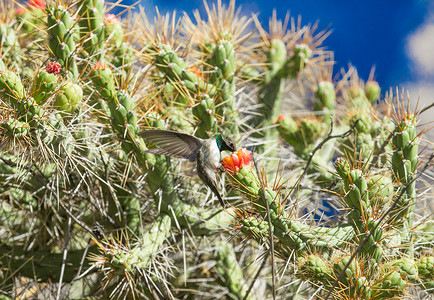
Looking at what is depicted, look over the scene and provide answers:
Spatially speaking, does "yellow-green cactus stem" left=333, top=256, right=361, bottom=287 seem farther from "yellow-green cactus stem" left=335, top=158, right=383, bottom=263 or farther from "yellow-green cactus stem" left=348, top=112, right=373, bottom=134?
"yellow-green cactus stem" left=348, top=112, right=373, bottom=134

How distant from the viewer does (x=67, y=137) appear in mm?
2037

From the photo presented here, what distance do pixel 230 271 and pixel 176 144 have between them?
1.07 meters

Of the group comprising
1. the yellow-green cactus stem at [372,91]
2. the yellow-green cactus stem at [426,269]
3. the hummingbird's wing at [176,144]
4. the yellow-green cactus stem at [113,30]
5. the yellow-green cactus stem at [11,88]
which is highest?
the yellow-green cactus stem at [372,91]

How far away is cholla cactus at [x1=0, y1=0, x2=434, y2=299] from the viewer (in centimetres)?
188

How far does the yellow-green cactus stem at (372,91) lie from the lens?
12.0 ft

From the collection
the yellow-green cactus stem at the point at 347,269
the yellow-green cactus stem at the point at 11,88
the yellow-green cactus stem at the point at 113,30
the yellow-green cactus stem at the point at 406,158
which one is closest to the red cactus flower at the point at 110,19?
the yellow-green cactus stem at the point at 113,30

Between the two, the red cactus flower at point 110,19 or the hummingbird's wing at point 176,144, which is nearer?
the hummingbird's wing at point 176,144

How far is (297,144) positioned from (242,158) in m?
1.23

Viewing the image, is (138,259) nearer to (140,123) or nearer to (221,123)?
(140,123)

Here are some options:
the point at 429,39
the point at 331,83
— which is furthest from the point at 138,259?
the point at 429,39

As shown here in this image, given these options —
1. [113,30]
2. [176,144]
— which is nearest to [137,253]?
[176,144]

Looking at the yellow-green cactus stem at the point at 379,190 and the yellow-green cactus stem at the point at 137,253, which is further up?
the yellow-green cactus stem at the point at 379,190

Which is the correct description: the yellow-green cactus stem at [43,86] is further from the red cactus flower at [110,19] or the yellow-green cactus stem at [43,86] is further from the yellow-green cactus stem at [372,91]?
the yellow-green cactus stem at [372,91]

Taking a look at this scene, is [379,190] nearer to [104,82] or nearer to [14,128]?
[104,82]
